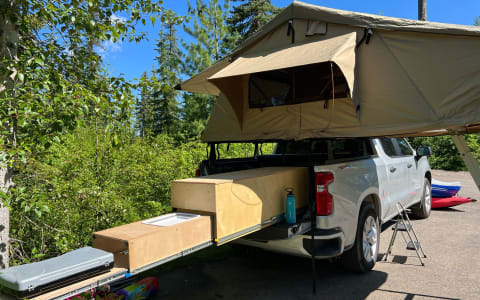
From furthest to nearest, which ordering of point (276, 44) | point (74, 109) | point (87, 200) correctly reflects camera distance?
point (276, 44) < point (87, 200) < point (74, 109)

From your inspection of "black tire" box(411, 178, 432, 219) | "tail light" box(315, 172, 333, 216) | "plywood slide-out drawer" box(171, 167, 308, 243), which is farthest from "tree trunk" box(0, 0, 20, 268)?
"black tire" box(411, 178, 432, 219)

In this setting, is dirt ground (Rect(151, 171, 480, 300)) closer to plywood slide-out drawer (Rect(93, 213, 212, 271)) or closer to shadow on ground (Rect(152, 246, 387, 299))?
shadow on ground (Rect(152, 246, 387, 299))

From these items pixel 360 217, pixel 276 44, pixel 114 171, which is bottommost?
pixel 360 217

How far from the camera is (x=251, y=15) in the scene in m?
22.9

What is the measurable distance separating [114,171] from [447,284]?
487cm

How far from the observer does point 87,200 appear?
Answer: 14.8 feet

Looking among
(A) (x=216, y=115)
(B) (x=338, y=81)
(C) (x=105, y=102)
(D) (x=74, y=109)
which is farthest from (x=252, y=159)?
(D) (x=74, y=109)

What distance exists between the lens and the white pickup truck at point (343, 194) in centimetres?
382

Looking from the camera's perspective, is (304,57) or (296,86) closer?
(304,57)

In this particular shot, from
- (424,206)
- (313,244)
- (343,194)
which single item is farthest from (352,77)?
(424,206)

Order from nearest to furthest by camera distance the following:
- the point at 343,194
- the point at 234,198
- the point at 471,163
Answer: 1. the point at 234,198
2. the point at 471,163
3. the point at 343,194

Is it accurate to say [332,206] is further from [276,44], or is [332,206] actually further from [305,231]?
[276,44]

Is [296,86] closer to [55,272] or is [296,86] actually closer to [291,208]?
[291,208]

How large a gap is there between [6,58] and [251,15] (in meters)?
21.7
